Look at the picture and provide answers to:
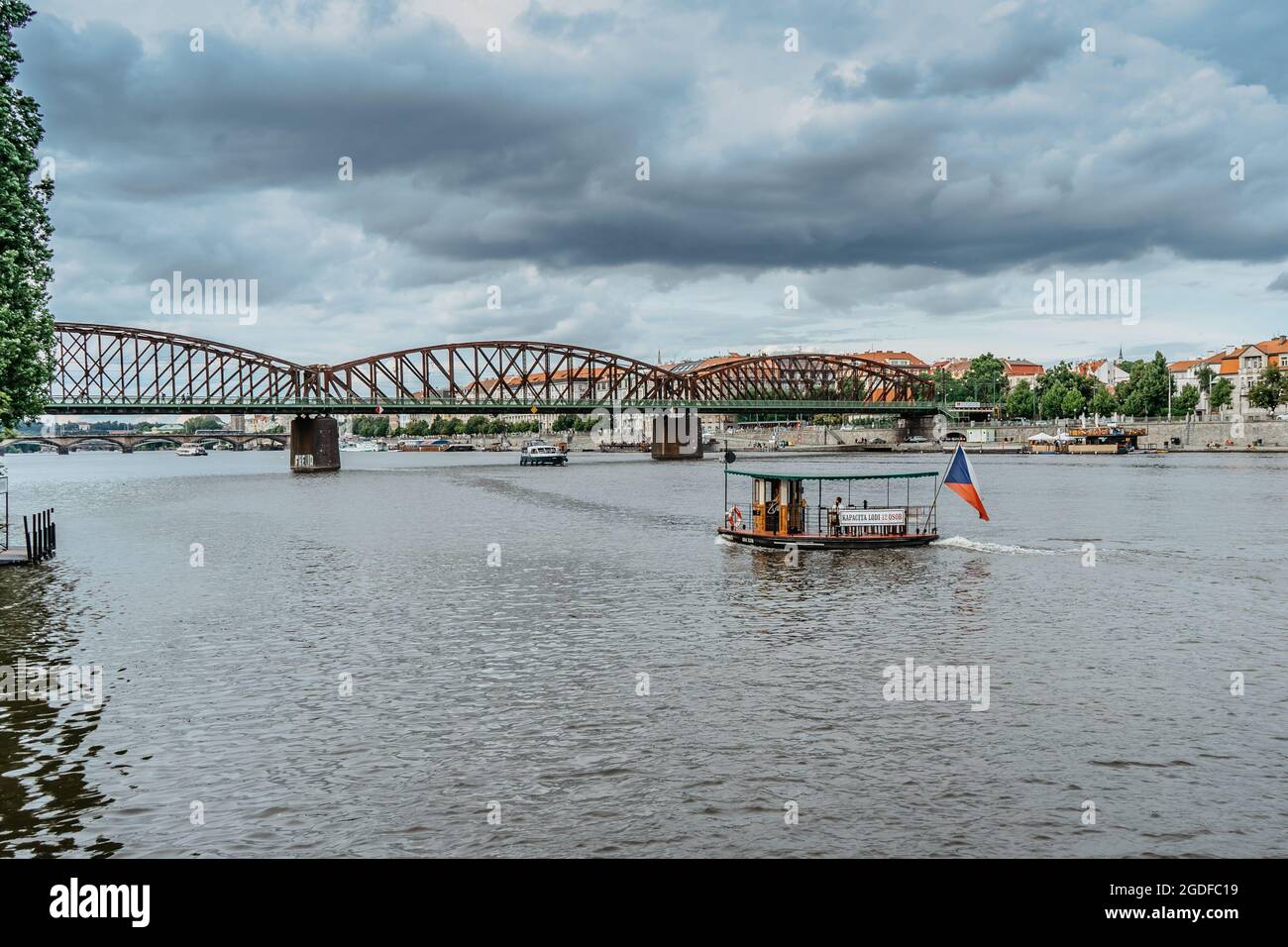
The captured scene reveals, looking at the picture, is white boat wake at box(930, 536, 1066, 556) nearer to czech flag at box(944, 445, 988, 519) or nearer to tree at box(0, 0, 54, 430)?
czech flag at box(944, 445, 988, 519)

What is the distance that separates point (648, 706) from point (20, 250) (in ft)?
121

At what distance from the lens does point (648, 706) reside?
80.2 ft

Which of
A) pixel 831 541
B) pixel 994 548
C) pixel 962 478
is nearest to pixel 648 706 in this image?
pixel 962 478

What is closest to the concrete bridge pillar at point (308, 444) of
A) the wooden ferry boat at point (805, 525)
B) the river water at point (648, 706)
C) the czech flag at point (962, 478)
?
the river water at point (648, 706)

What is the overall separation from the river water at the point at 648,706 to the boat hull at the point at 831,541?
1477 mm

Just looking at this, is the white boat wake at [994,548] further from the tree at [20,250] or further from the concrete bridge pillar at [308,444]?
the concrete bridge pillar at [308,444]

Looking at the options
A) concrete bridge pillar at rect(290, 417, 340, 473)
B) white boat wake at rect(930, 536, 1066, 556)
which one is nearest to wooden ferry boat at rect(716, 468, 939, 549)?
white boat wake at rect(930, 536, 1066, 556)

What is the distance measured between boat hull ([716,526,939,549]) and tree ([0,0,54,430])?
38631 millimetres

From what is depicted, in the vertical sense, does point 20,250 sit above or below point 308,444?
above

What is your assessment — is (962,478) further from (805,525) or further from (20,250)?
(20,250)

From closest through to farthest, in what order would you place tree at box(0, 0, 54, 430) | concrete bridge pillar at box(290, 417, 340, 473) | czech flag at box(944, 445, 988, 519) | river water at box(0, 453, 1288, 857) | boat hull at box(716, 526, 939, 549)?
river water at box(0, 453, 1288, 857) < tree at box(0, 0, 54, 430) < czech flag at box(944, 445, 988, 519) < boat hull at box(716, 526, 939, 549) < concrete bridge pillar at box(290, 417, 340, 473)

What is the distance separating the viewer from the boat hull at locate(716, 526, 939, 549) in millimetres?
59281
